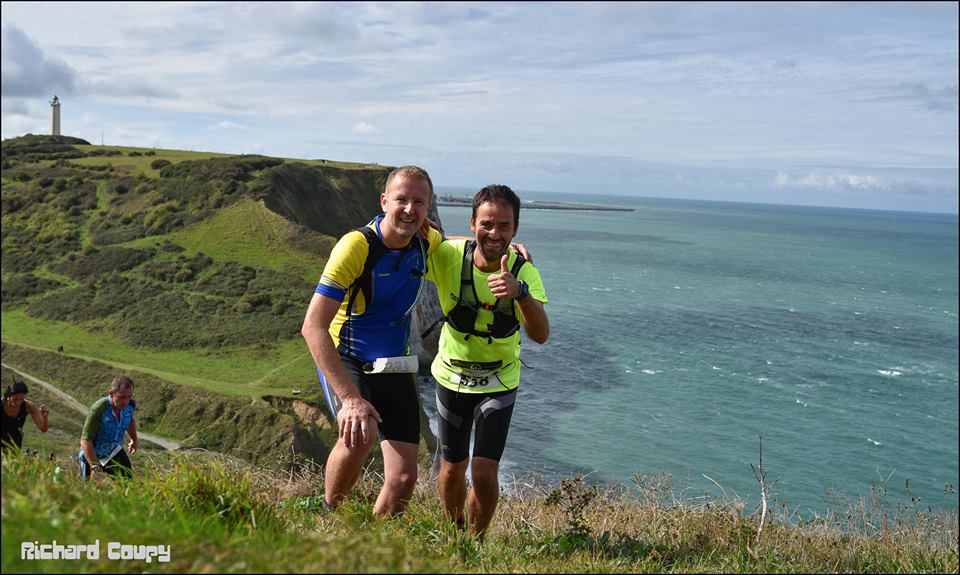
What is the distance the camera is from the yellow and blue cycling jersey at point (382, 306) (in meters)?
5.00

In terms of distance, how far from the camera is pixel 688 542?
5633 mm

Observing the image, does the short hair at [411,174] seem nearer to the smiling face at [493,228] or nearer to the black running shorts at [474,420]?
the smiling face at [493,228]

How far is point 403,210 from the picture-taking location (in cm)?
497

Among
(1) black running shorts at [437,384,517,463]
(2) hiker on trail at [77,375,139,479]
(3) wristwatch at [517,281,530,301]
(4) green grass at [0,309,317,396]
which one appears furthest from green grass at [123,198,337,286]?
(3) wristwatch at [517,281,530,301]

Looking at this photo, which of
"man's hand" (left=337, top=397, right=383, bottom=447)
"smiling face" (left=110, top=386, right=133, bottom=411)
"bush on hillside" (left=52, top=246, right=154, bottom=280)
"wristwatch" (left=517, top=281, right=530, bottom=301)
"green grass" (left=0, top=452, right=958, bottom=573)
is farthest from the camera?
"bush on hillside" (left=52, top=246, right=154, bottom=280)

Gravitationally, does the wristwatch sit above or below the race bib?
above

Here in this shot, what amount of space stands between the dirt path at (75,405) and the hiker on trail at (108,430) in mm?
12662

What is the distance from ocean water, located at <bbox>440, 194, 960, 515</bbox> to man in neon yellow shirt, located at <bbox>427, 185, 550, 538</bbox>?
105 inches

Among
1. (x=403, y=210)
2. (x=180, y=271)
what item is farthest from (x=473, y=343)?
(x=180, y=271)

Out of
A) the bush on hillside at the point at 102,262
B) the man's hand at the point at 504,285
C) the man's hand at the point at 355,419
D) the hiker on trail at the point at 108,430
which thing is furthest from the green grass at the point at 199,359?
the man's hand at the point at 504,285

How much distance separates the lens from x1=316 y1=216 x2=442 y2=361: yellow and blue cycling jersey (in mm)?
5000

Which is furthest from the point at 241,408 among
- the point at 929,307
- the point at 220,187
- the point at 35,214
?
the point at 929,307

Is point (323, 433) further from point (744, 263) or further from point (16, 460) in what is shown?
point (744, 263)

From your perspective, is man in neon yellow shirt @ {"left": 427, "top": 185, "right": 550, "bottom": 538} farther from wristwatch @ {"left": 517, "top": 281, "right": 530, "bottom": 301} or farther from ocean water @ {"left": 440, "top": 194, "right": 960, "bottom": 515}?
ocean water @ {"left": 440, "top": 194, "right": 960, "bottom": 515}
